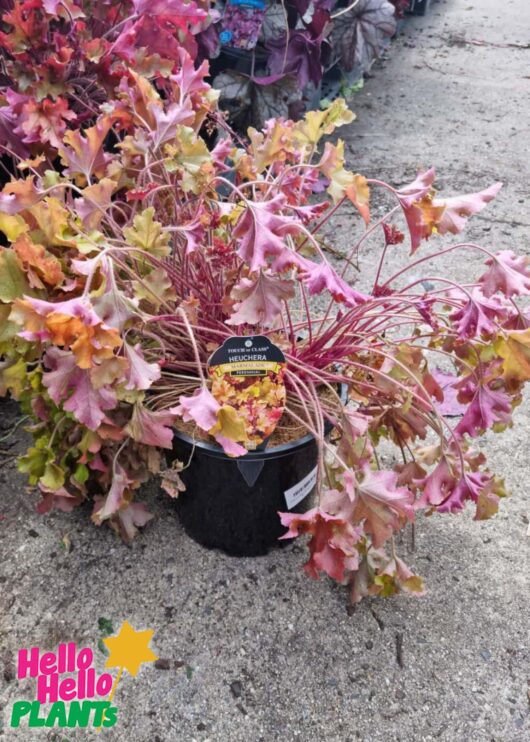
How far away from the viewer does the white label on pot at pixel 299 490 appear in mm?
1273

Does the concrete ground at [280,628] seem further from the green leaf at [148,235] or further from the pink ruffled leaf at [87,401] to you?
the green leaf at [148,235]

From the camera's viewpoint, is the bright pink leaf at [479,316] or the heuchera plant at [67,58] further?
the heuchera plant at [67,58]

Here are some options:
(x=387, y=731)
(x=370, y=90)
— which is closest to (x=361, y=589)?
(x=387, y=731)

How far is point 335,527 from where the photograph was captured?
3.16 ft

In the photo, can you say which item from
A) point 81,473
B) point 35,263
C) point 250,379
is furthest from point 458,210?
point 81,473

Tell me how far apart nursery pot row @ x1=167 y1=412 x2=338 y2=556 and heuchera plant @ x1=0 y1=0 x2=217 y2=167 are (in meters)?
0.64

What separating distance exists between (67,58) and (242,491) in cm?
91

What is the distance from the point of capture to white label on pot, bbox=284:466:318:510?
127cm

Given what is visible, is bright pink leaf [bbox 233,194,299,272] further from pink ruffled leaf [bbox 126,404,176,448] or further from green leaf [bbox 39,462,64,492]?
green leaf [bbox 39,462,64,492]

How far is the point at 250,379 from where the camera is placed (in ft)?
3.57

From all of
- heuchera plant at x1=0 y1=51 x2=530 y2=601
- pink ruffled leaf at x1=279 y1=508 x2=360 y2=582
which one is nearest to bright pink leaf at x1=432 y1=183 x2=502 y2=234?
heuchera plant at x1=0 y1=51 x2=530 y2=601

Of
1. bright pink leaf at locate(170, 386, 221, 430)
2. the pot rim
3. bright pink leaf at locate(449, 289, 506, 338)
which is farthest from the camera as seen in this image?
the pot rim

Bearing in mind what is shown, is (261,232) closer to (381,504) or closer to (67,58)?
(381,504)

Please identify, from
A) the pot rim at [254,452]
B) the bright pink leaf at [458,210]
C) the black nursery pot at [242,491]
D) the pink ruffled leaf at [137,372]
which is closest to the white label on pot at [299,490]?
the black nursery pot at [242,491]
